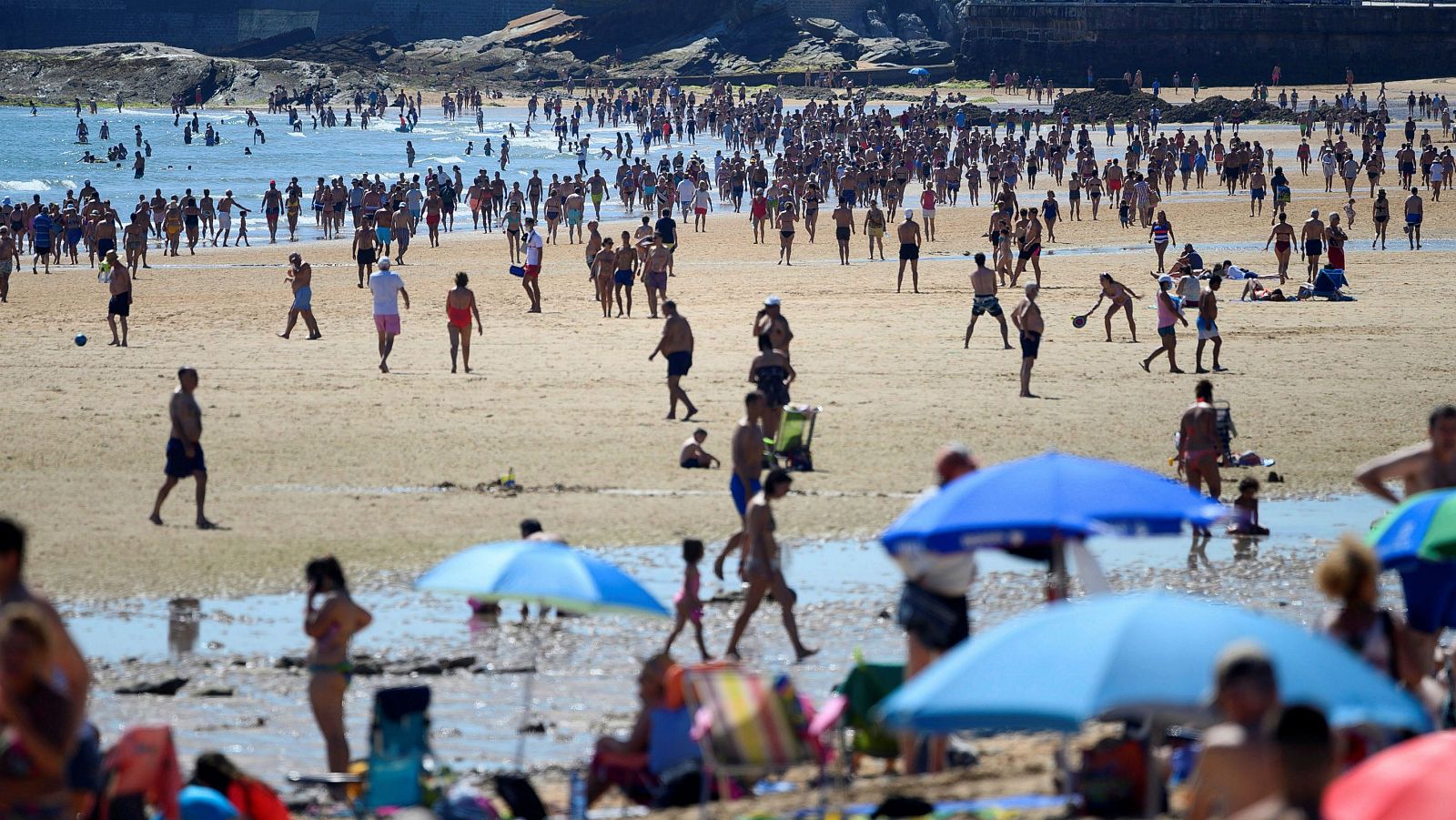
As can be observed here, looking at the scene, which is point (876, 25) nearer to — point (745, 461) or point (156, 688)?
point (745, 461)

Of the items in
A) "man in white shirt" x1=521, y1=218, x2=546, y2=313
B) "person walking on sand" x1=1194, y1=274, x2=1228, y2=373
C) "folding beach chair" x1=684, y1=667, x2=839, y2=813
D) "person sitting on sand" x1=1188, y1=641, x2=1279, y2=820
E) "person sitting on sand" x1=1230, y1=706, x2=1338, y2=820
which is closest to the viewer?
"person sitting on sand" x1=1230, y1=706, x2=1338, y2=820

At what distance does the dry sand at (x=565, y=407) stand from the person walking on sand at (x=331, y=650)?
341cm

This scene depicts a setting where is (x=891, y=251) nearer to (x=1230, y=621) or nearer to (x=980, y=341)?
(x=980, y=341)

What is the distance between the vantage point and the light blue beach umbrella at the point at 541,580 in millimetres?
6887

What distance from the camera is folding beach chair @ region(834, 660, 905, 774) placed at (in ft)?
23.1

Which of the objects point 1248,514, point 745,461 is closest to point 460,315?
point 745,461

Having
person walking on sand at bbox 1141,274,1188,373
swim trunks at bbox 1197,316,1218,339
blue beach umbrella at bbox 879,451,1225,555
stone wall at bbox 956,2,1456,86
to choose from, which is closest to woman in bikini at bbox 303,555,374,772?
blue beach umbrella at bbox 879,451,1225,555

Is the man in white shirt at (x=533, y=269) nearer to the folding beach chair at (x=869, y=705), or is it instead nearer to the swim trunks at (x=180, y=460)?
the swim trunks at (x=180, y=460)

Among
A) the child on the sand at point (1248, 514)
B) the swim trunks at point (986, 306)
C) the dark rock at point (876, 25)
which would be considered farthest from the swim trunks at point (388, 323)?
the dark rock at point (876, 25)

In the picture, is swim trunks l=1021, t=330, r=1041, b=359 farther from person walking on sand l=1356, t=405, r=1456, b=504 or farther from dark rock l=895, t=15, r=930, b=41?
dark rock l=895, t=15, r=930, b=41

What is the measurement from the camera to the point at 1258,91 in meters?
61.2

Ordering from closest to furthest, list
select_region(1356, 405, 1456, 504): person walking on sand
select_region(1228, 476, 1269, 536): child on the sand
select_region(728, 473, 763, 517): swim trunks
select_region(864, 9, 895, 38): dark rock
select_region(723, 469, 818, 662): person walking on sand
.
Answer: select_region(1356, 405, 1456, 504): person walking on sand → select_region(723, 469, 818, 662): person walking on sand → select_region(728, 473, 763, 517): swim trunks → select_region(1228, 476, 1269, 536): child on the sand → select_region(864, 9, 895, 38): dark rock

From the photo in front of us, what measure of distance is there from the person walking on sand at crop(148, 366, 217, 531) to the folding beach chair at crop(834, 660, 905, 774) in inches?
243

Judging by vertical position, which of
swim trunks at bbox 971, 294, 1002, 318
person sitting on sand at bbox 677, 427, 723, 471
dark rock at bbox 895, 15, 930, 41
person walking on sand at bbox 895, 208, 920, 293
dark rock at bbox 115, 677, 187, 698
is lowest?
dark rock at bbox 115, 677, 187, 698
